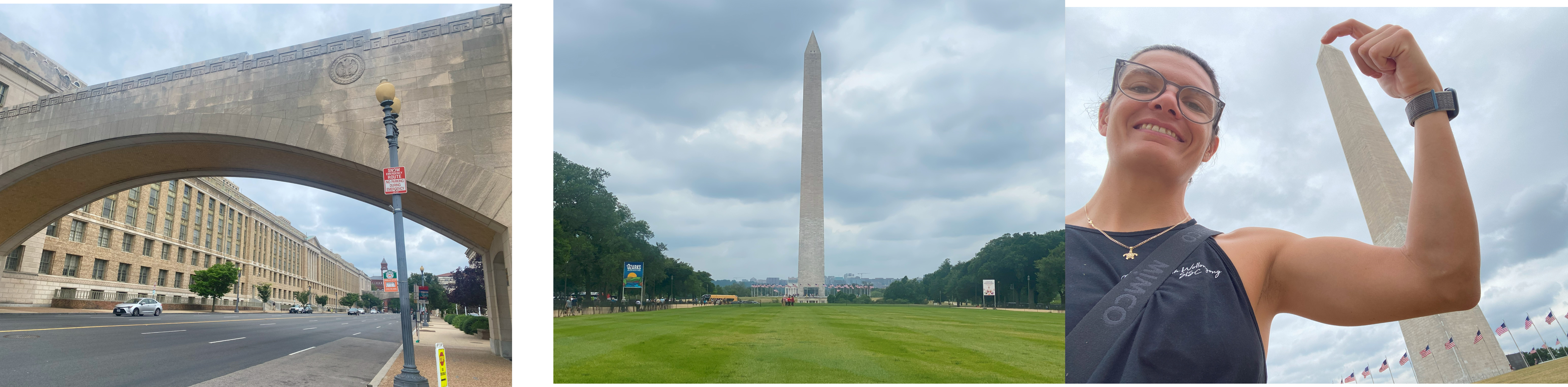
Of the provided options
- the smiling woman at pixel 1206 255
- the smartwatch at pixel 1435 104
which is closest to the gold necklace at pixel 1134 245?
the smiling woman at pixel 1206 255

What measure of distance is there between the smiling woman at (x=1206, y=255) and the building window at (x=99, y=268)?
2524 inches

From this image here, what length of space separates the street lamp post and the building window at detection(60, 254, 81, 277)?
50.8 meters

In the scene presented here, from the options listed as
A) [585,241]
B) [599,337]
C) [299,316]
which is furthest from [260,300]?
[599,337]

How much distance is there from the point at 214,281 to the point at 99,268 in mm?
12411

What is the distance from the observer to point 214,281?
58000mm

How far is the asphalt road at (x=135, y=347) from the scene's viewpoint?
11.7 meters

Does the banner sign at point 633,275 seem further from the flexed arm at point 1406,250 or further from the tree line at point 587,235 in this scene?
the flexed arm at point 1406,250

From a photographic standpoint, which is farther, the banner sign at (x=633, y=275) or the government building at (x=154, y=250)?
the government building at (x=154, y=250)

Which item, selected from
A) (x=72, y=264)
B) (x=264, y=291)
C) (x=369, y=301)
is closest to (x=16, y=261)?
(x=72, y=264)

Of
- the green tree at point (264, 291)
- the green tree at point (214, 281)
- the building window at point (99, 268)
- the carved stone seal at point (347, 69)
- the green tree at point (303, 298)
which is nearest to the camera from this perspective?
the carved stone seal at point (347, 69)

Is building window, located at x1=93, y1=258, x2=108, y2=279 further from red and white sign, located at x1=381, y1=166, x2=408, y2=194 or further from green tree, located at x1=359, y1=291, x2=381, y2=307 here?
green tree, located at x1=359, y1=291, x2=381, y2=307

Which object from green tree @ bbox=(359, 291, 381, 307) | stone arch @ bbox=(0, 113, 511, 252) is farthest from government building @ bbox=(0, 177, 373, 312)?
green tree @ bbox=(359, 291, 381, 307)

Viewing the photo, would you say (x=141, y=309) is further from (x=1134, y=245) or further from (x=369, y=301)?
(x=369, y=301)

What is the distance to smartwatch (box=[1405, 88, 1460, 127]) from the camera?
3119mm
